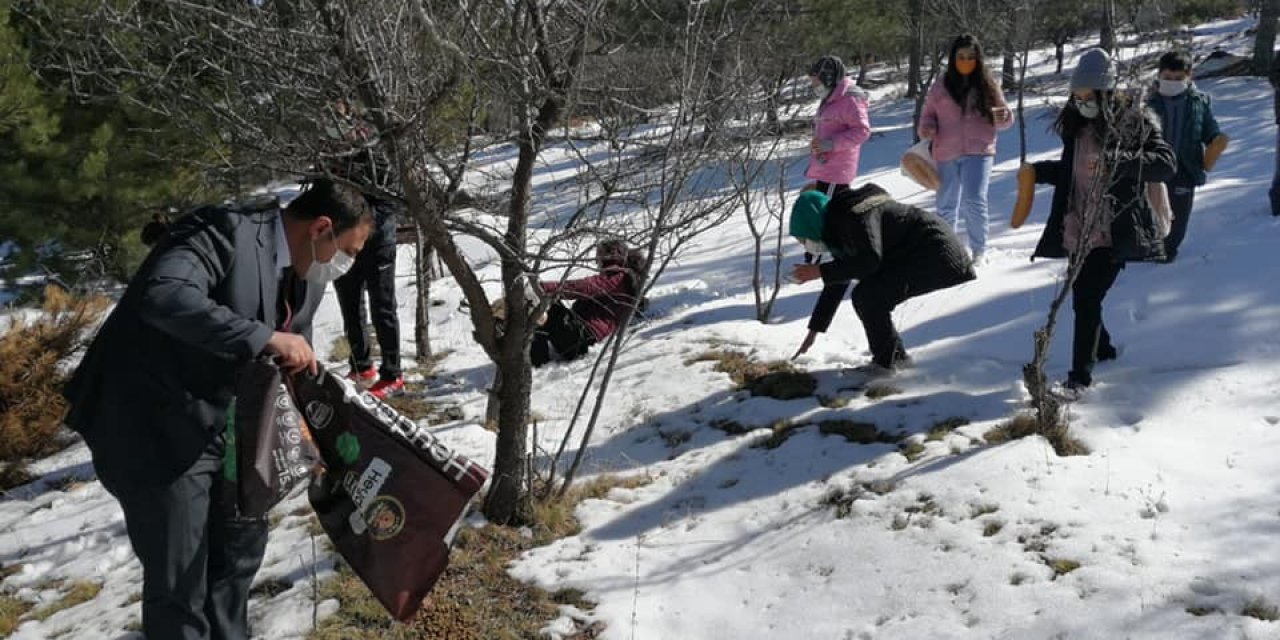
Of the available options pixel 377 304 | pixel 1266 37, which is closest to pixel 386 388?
pixel 377 304

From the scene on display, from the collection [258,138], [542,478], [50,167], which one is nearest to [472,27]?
[258,138]

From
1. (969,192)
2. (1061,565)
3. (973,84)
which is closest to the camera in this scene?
(1061,565)

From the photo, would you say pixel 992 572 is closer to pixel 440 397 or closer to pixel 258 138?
pixel 258 138

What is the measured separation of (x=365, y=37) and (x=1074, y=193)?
3458mm

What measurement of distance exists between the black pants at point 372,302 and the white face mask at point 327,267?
2674mm

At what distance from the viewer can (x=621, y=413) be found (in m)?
5.42

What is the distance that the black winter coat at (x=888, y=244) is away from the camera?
15.7 ft

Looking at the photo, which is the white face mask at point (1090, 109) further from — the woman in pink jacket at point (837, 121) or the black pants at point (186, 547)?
the black pants at point (186, 547)

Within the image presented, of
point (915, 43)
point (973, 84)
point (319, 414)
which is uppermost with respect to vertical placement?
point (915, 43)

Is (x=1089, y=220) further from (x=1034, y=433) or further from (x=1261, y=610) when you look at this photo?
(x=1261, y=610)

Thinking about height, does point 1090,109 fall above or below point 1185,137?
above

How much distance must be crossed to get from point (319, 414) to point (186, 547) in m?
0.53

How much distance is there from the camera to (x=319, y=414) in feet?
9.34

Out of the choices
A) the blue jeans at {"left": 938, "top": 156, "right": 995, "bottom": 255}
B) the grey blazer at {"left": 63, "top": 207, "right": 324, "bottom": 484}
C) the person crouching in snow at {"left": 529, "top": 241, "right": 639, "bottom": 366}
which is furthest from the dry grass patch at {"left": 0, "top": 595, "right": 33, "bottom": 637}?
the blue jeans at {"left": 938, "top": 156, "right": 995, "bottom": 255}
